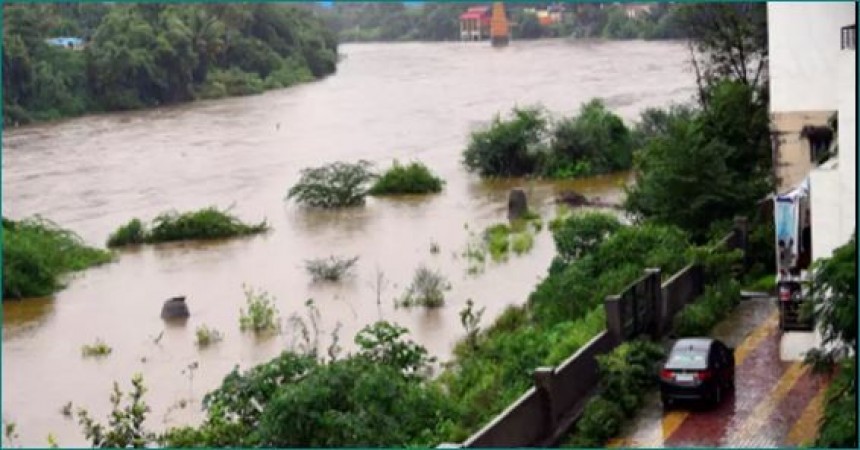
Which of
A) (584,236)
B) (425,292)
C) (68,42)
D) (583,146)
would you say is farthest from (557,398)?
(68,42)

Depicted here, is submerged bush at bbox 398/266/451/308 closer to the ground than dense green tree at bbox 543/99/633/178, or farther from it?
closer to the ground

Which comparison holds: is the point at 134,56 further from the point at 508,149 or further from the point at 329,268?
the point at 329,268

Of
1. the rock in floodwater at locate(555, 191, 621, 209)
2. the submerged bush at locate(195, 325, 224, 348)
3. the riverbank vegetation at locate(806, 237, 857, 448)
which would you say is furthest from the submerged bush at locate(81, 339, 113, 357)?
the rock in floodwater at locate(555, 191, 621, 209)

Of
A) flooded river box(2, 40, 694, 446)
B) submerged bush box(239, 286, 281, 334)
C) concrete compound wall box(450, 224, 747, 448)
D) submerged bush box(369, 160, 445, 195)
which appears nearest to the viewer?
concrete compound wall box(450, 224, 747, 448)

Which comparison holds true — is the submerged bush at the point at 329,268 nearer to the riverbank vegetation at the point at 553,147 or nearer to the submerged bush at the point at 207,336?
the submerged bush at the point at 207,336

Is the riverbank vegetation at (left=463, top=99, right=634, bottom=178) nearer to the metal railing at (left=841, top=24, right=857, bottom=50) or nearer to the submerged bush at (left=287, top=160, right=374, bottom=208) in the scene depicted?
the submerged bush at (left=287, top=160, right=374, bottom=208)

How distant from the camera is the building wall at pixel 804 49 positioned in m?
12.5

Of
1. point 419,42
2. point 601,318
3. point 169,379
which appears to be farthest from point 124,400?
point 419,42

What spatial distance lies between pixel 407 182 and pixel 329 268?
7763mm

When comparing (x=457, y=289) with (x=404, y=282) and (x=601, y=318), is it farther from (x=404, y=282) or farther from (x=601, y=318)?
(x=601, y=318)

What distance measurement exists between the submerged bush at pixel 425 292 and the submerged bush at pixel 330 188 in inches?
300

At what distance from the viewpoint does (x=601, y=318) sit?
12438mm

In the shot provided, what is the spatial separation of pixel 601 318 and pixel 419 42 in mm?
60975

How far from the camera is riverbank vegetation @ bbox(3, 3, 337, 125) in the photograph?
39281mm
